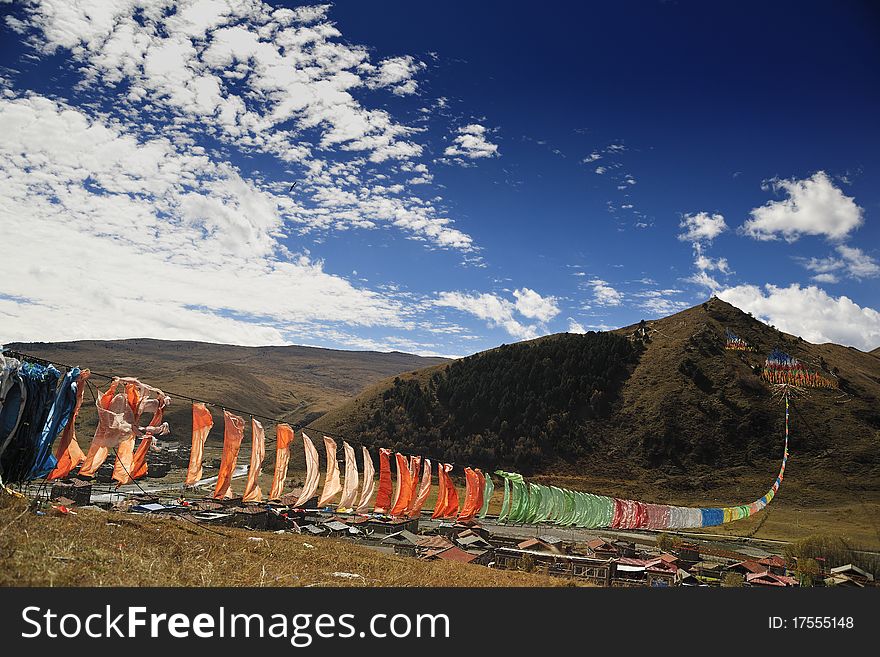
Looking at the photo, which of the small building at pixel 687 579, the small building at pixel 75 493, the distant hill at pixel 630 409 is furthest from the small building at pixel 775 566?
the distant hill at pixel 630 409

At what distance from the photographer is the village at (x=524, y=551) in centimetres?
2830

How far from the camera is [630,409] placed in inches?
3836

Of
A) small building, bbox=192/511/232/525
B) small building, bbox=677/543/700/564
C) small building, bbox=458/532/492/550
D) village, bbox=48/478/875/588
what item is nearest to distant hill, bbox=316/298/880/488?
village, bbox=48/478/875/588

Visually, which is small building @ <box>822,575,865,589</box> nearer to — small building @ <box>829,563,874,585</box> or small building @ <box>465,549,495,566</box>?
small building @ <box>829,563,874,585</box>

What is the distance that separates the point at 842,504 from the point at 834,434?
21519 mm

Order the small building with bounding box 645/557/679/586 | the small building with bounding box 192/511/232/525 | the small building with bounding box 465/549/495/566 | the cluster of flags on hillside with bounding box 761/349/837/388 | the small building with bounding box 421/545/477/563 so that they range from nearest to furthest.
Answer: the small building with bounding box 421/545/477/563 < the small building with bounding box 645/557/679/586 < the small building with bounding box 465/549/495/566 < the small building with bounding box 192/511/232/525 < the cluster of flags on hillside with bounding box 761/349/837/388

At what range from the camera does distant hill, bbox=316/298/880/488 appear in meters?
83.4

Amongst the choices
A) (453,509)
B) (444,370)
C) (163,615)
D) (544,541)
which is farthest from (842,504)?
(163,615)

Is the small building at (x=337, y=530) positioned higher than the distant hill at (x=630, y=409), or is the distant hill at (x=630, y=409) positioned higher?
the distant hill at (x=630, y=409)

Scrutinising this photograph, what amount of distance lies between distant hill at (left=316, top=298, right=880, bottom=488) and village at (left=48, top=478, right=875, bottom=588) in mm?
35999

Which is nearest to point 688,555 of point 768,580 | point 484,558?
point 768,580

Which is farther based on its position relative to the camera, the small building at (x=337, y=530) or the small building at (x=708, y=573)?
the small building at (x=337, y=530)

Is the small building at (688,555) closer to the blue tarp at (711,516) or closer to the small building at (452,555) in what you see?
the blue tarp at (711,516)

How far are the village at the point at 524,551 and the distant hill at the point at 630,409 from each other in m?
36.0
